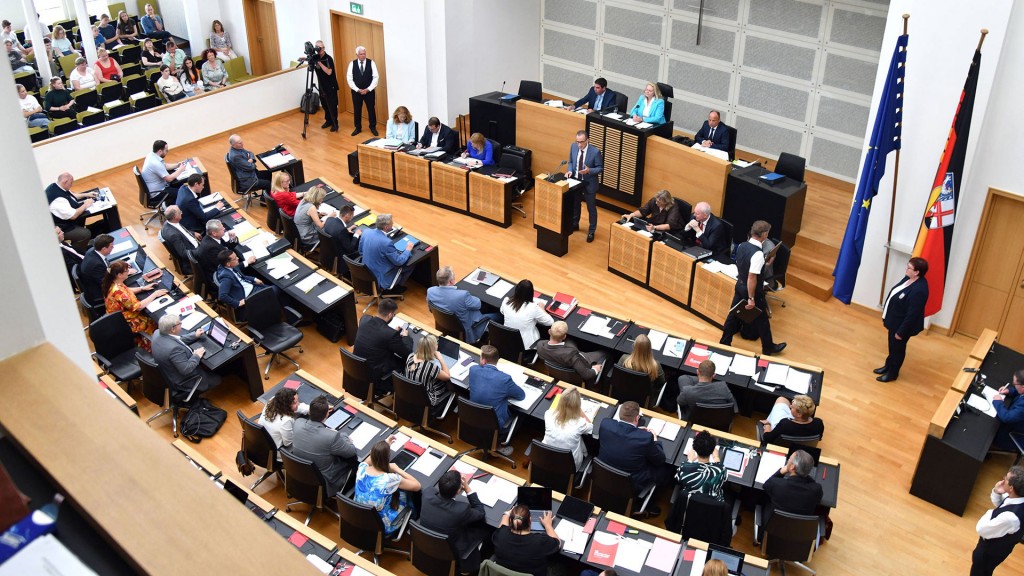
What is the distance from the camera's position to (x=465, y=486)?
633 centimetres

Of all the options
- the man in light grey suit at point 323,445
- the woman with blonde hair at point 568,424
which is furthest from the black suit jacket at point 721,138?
the man in light grey suit at point 323,445

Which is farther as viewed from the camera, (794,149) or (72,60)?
(72,60)

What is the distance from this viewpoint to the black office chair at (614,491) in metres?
6.73

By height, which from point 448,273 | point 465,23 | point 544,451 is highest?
point 465,23

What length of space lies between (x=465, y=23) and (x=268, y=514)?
396 inches

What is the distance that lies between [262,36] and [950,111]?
44.0 ft

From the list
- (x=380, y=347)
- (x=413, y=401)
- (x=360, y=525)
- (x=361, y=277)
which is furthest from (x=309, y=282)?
(x=360, y=525)

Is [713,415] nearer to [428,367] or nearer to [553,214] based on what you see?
[428,367]

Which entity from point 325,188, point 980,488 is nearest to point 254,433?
point 325,188

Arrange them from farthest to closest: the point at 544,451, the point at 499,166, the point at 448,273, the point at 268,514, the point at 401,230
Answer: the point at 499,166
the point at 401,230
the point at 448,273
the point at 544,451
the point at 268,514

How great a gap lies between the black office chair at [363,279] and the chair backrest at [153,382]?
264cm

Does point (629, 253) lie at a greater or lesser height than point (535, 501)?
lesser

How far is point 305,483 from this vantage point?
6.93m

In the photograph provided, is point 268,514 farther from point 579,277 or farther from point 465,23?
point 465,23
